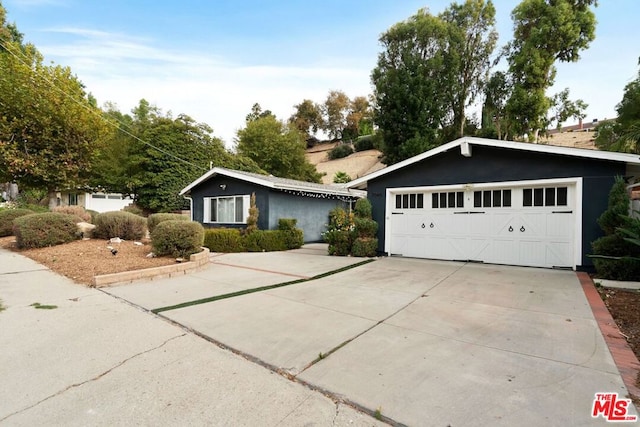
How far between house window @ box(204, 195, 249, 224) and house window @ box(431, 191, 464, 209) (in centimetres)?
783

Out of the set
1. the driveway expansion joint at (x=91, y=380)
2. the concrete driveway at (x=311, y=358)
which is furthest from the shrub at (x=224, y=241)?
the driveway expansion joint at (x=91, y=380)

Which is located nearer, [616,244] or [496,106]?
[616,244]

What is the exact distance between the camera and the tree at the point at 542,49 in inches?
707

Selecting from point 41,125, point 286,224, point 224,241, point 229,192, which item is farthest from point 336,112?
point 224,241

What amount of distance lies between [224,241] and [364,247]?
5370 mm

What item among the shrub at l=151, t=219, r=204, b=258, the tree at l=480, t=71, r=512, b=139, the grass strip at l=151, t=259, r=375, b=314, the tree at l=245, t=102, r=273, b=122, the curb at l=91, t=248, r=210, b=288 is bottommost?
the grass strip at l=151, t=259, r=375, b=314

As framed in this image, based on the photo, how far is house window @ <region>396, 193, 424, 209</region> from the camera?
30.6 ft

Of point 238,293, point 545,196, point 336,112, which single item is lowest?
point 238,293

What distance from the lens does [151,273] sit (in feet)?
20.3

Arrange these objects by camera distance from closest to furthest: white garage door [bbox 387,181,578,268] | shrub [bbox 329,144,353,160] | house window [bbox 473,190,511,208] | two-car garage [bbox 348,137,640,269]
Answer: two-car garage [bbox 348,137,640,269] < white garage door [bbox 387,181,578,268] < house window [bbox 473,190,511,208] < shrub [bbox 329,144,353,160]

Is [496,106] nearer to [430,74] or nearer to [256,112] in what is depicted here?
[430,74]

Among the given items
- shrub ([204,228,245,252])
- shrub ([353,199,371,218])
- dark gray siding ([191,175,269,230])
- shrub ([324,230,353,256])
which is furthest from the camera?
dark gray siding ([191,175,269,230])

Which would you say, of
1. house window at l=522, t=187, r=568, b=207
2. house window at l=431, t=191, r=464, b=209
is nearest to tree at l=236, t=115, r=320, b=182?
house window at l=431, t=191, r=464, b=209

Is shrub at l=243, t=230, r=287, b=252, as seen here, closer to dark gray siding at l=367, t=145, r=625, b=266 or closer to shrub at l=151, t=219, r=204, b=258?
shrub at l=151, t=219, r=204, b=258
